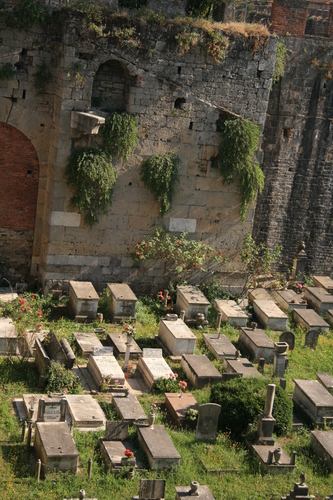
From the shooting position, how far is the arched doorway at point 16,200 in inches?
826

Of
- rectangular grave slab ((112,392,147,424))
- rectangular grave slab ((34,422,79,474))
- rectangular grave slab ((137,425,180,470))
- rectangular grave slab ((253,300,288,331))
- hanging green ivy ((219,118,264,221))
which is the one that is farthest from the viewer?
hanging green ivy ((219,118,264,221))

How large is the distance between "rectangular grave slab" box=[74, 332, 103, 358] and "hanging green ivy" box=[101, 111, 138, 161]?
14.6 feet

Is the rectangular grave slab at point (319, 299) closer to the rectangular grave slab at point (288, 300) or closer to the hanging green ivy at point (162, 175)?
the rectangular grave slab at point (288, 300)

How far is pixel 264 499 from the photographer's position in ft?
48.1

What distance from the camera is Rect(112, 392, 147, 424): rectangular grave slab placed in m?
16.3

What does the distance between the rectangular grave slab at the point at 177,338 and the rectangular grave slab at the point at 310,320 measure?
3365 millimetres

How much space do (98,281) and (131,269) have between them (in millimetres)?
890

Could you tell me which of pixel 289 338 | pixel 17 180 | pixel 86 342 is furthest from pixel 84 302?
pixel 289 338

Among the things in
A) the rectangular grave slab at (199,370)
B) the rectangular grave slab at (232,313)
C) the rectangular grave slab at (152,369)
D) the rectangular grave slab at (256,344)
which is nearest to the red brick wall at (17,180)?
the rectangular grave slab at (232,313)

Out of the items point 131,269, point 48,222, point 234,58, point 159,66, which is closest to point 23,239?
point 48,222

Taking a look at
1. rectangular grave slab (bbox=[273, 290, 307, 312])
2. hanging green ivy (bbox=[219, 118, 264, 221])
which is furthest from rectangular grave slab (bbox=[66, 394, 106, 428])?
hanging green ivy (bbox=[219, 118, 264, 221])

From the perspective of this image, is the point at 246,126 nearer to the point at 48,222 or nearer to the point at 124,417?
the point at 48,222

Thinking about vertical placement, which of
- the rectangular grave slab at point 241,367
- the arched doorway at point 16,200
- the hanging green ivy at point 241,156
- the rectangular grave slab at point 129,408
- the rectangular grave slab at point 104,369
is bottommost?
the rectangular grave slab at point 129,408

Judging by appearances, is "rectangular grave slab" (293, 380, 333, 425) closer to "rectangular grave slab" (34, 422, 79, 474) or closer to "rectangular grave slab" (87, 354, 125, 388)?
"rectangular grave slab" (87, 354, 125, 388)
